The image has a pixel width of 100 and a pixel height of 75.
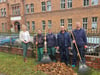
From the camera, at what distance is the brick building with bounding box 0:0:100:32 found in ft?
69.2

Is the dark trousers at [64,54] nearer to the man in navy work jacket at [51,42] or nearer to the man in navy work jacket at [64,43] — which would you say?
the man in navy work jacket at [64,43]

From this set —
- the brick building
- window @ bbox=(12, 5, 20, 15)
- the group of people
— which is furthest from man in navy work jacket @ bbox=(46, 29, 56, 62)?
window @ bbox=(12, 5, 20, 15)

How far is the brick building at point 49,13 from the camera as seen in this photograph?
69.2 ft

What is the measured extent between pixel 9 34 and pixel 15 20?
21.6 metres

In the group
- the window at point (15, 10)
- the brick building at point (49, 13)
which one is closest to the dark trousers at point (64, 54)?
the brick building at point (49, 13)

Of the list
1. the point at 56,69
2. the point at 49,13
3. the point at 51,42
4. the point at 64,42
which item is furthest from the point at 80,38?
the point at 49,13

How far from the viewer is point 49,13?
1006 inches

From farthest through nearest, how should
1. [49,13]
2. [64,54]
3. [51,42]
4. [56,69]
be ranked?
[49,13] → [51,42] → [64,54] → [56,69]

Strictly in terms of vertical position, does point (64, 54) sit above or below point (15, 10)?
below

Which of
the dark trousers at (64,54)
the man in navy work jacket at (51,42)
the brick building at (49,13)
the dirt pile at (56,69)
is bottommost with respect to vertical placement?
the dirt pile at (56,69)

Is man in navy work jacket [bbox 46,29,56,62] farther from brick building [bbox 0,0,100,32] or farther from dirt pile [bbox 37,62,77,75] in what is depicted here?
brick building [bbox 0,0,100,32]

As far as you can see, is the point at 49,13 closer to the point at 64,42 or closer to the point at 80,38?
the point at 64,42

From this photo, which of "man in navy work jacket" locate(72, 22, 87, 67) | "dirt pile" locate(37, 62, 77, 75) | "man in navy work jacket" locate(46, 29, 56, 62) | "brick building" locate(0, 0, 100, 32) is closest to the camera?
"dirt pile" locate(37, 62, 77, 75)

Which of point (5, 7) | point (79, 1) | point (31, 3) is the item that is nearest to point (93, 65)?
point (79, 1)
